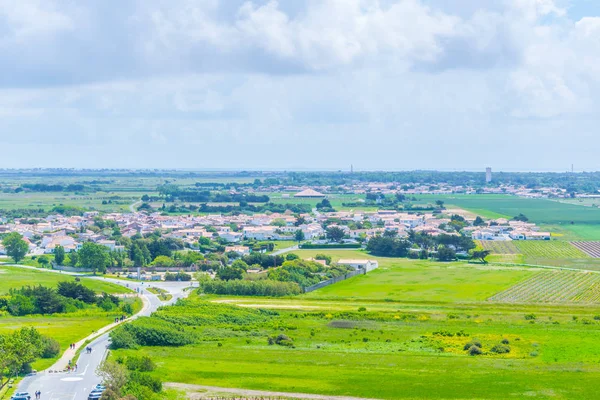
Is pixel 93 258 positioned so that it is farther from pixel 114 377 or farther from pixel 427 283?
pixel 114 377

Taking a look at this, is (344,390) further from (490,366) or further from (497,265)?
(497,265)

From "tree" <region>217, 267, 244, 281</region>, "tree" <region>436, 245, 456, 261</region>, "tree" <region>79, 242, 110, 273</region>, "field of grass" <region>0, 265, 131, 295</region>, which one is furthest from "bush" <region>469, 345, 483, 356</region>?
"tree" <region>436, 245, 456, 261</region>

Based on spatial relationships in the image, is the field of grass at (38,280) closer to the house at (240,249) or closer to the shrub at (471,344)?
the house at (240,249)

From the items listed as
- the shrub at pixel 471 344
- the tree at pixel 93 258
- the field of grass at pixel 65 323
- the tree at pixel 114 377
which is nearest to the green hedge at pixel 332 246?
the tree at pixel 93 258

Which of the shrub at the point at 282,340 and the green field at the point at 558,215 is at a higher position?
the green field at the point at 558,215

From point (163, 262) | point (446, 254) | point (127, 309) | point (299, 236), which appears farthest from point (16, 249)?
point (446, 254)

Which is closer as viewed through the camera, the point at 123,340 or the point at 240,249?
the point at 123,340
